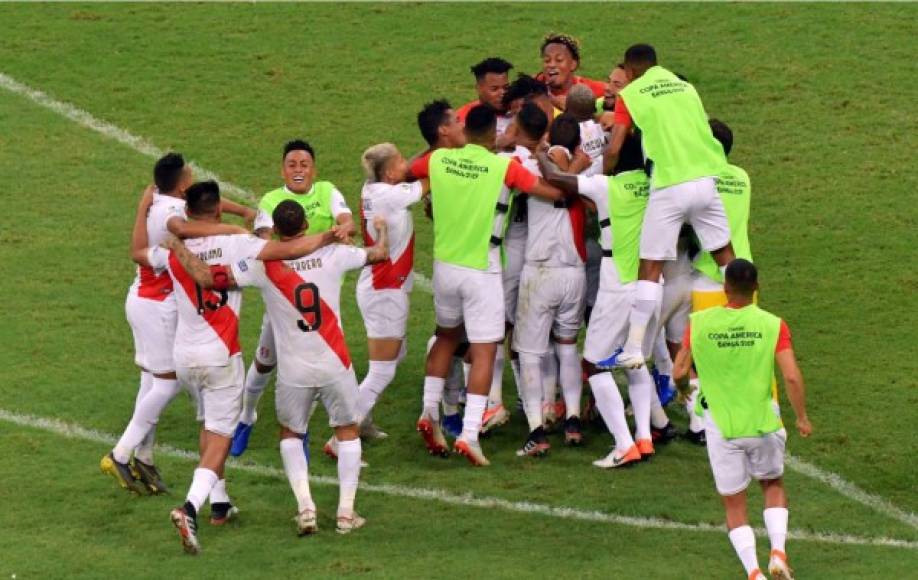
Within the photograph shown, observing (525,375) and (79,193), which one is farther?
(79,193)

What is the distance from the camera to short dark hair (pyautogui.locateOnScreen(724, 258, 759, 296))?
1188cm

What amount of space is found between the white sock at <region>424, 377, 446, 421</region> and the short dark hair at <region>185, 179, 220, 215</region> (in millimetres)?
2394

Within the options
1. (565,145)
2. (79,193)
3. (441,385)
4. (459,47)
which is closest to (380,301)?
(441,385)

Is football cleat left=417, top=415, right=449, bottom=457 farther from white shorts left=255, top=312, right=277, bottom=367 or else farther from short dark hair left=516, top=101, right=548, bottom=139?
short dark hair left=516, top=101, right=548, bottom=139

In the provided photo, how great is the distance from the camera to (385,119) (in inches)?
845

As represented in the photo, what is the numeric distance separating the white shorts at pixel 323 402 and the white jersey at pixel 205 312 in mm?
460

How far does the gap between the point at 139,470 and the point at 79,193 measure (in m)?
6.68

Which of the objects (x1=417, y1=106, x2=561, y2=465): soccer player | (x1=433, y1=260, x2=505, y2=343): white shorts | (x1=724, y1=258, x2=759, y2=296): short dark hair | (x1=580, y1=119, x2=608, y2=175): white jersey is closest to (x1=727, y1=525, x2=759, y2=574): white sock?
(x1=724, y1=258, x2=759, y2=296): short dark hair

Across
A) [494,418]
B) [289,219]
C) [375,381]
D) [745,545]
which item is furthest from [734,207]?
[289,219]

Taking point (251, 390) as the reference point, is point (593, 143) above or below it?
above

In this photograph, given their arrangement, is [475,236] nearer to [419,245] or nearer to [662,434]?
[662,434]

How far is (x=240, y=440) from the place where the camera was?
48.2ft

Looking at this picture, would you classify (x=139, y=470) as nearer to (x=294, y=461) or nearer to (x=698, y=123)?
(x=294, y=461)

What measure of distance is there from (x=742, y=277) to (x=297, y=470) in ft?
10.4
